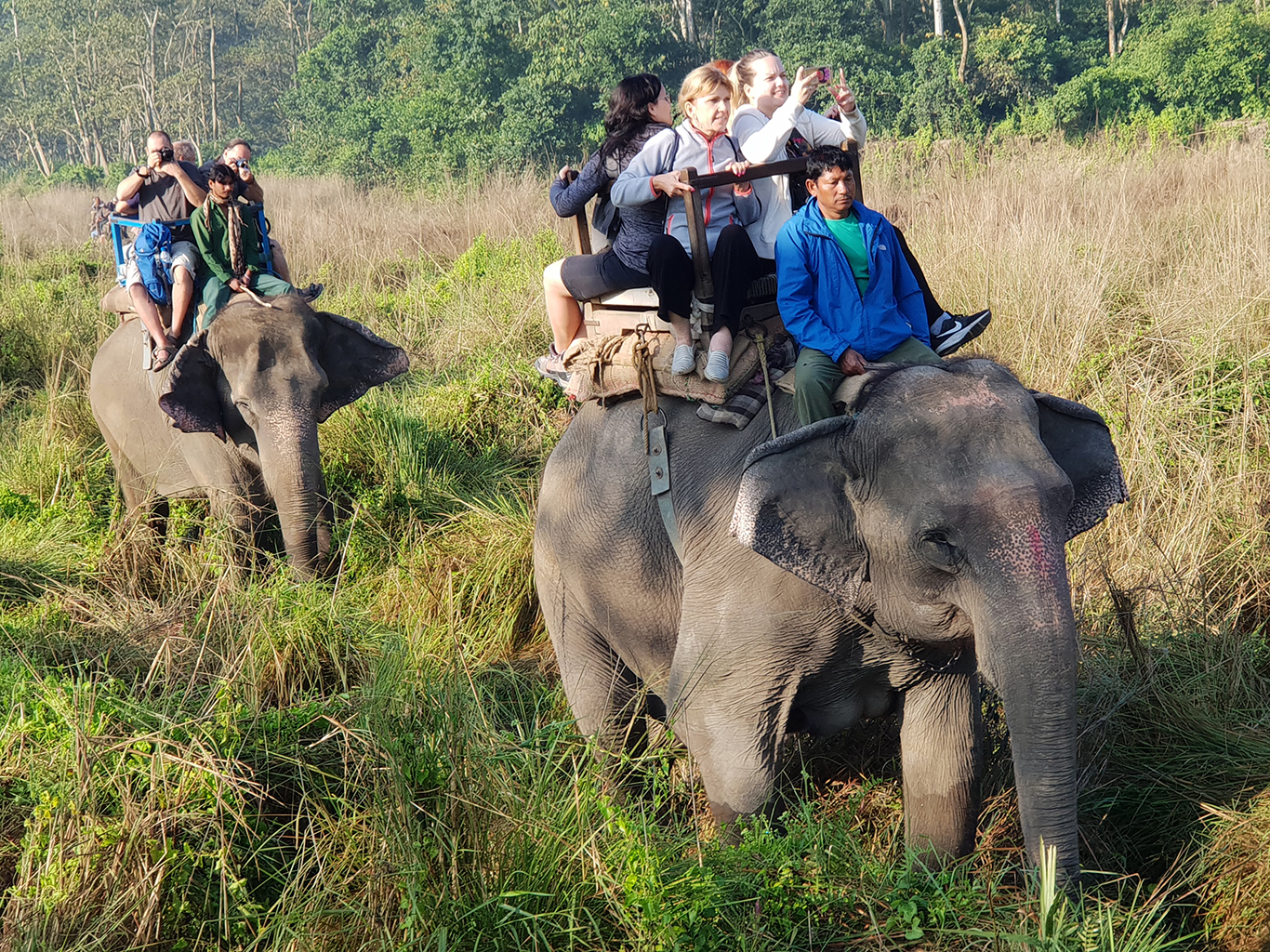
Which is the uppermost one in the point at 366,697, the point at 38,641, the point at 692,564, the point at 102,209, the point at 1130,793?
the point at 102,209

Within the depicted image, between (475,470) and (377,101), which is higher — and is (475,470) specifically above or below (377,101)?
below

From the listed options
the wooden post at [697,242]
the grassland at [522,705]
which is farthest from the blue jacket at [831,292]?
the grassland at [522,705]

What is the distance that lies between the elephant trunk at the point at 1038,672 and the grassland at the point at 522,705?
240 mm

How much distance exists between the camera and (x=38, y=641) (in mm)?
4285

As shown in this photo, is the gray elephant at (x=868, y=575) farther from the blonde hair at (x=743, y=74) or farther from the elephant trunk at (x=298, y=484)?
the elephant trunk at (x=298, y=484)

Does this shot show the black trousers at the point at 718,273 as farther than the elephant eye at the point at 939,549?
Yes

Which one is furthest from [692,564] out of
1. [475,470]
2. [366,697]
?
[475,470]

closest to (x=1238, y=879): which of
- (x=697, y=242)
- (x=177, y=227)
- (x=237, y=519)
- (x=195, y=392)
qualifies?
(x=697, y=242)

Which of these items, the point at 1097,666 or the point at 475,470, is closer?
the point at 1097,666

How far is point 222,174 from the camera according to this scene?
543cm

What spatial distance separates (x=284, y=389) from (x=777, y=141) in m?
2.58

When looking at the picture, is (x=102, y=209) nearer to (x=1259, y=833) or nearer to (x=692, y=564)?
(x=692, y=564)

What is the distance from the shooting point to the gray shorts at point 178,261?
5.57m

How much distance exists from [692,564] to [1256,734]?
170 cm
